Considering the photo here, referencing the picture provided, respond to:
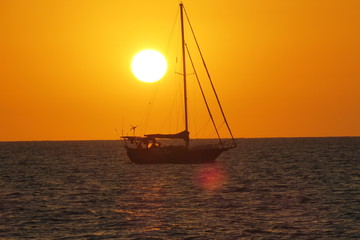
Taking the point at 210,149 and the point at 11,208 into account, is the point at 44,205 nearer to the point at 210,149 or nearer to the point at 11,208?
the point at 11,208

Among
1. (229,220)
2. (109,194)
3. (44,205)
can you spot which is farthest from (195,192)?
(229,220)

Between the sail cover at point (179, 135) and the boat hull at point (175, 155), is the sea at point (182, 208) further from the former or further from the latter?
the boat hull at point (175, 155)

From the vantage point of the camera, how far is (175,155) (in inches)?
3654

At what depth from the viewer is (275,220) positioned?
3994 centimetres

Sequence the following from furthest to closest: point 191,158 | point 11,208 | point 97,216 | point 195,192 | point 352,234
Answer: point 191,158, point 195,192, point 11,208, point 97,216, point 352,234

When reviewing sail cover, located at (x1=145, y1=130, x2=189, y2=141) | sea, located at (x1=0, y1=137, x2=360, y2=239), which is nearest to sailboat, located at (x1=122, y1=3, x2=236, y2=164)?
sail cover, located at (x1=145, y1=130, x2=189, y2=141)

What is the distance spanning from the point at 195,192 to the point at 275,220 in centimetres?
1814

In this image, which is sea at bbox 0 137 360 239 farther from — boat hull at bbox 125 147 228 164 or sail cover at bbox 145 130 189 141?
boat hull at bbox 125 147 228 164

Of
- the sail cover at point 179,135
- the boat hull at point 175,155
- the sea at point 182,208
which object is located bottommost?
the sea at point 182,208

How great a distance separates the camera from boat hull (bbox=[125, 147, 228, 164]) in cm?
9262

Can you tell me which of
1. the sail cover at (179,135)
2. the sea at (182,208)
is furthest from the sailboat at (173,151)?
the sea at (182,208)

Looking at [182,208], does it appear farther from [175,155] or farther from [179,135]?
[175,155]

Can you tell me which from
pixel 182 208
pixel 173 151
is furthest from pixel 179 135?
pixel 182 208

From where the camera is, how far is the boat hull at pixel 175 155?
92625 mm
